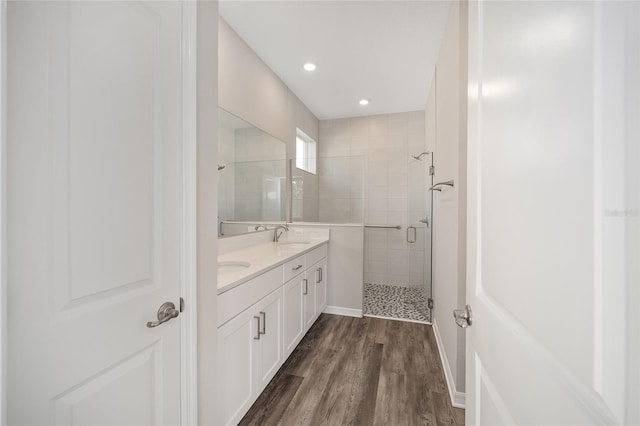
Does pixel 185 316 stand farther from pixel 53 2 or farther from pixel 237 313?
pixel 53 2

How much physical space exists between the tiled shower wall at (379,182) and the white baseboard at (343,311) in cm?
120

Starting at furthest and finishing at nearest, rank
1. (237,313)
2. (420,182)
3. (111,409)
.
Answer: (420,182) → (237,313) → (111,409)

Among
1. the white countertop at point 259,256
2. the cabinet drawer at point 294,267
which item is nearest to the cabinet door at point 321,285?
the white countertop at point 259,256

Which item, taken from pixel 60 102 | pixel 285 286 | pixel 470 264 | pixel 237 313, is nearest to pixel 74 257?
pixel 60 102

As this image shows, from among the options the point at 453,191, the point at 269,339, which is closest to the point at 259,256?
the point at 269,339

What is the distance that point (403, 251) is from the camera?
157 inches

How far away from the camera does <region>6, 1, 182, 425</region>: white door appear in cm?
54

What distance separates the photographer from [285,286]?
191 cm

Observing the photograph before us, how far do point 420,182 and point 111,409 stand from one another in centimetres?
329

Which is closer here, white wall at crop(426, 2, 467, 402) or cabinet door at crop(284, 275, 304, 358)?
white wall at crop(426, 2, 467, 402)

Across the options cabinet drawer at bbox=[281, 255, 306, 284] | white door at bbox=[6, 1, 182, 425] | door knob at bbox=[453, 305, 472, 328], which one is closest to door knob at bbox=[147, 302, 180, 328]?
white door at bbox=[6, 1, 182, 425]

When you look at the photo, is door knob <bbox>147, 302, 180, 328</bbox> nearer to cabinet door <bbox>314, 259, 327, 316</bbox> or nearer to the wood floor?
the wood floor

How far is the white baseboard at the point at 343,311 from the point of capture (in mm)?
2930

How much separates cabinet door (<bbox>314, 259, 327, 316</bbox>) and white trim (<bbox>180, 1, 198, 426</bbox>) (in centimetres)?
173
